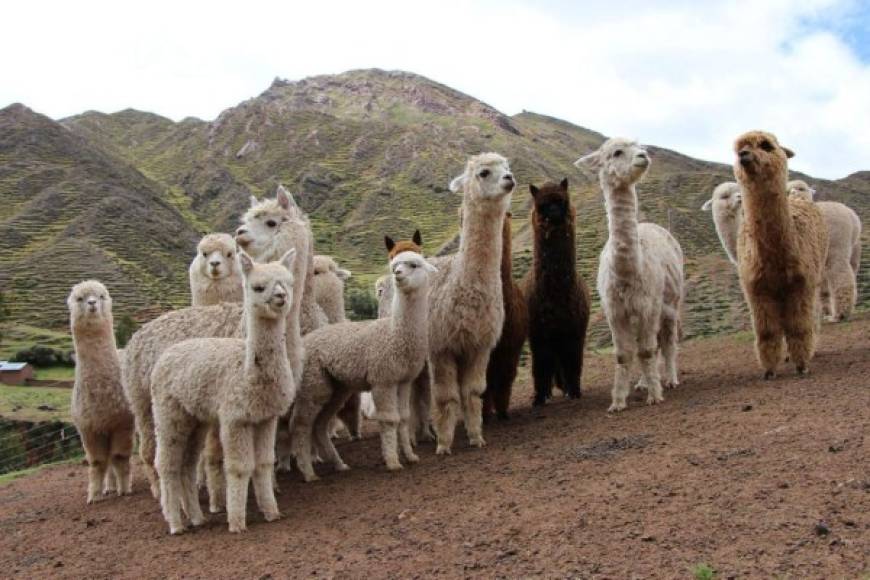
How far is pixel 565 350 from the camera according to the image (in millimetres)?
10305

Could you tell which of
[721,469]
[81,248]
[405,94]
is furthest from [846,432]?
[405,94]

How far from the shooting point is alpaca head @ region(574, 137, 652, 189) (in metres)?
8.72

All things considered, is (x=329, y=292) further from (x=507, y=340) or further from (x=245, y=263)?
(x=245, y=263)

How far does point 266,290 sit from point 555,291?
461 cm

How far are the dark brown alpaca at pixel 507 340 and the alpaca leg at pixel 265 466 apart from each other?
3.43 metres

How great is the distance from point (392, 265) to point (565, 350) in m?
3.39

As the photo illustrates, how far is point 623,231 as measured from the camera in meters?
8.84

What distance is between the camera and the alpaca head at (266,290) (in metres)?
6.37

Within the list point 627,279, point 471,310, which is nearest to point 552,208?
point 627,279

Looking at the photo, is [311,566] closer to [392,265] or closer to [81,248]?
[392,265]

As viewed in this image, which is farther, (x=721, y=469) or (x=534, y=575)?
(x=721, y=469)

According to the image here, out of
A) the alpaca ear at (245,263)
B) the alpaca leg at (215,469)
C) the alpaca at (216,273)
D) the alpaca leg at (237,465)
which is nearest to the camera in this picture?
the alpaca leg at (237,465)

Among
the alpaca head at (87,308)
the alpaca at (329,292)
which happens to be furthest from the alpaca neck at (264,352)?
the alpaca at (329,292)

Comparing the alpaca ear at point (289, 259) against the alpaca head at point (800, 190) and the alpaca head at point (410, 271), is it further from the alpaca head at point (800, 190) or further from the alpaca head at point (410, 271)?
the alpaca head at point (800, 190)
